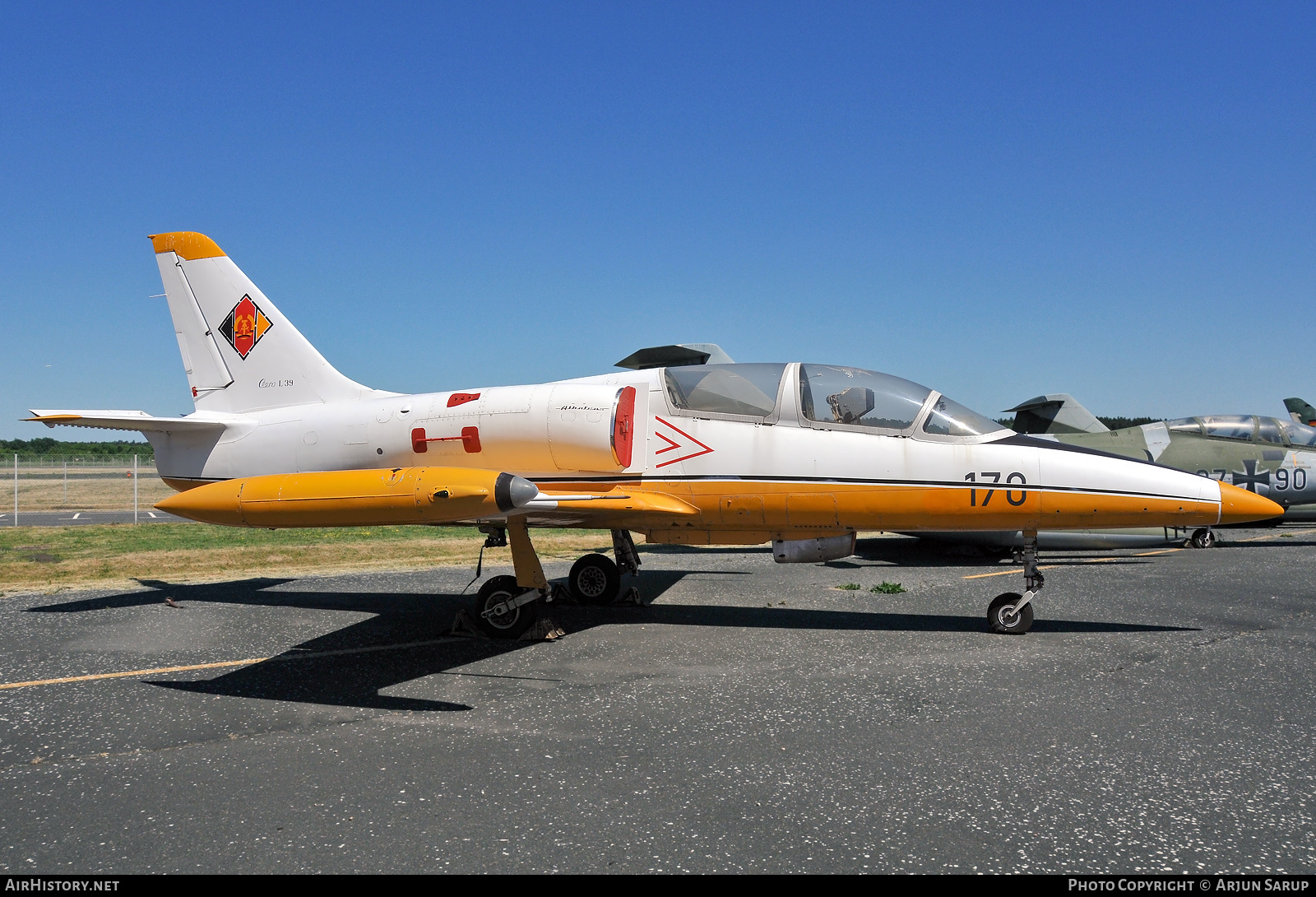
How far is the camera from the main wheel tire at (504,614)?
27.1 ft

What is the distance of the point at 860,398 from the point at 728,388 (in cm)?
135

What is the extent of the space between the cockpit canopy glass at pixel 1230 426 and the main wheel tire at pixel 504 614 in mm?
15267

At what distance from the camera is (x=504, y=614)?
8242 millimetres

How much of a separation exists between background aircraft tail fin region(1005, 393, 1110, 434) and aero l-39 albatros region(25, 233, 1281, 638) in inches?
457

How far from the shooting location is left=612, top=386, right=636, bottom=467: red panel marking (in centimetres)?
845

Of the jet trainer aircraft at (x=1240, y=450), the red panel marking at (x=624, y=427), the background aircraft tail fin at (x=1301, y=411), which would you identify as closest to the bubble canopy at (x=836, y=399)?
the red panel marking at (x=624, y=427)

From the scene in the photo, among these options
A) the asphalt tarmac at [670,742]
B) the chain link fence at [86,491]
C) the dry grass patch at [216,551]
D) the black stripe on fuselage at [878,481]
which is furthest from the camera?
the chain link fence at [86,491]

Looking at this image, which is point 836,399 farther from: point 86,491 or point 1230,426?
point 86,491

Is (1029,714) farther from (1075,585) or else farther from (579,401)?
(1075,585)

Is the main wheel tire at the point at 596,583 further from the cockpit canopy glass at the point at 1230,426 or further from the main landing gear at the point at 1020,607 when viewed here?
the cockpit canopy glass at the point at 1230,426

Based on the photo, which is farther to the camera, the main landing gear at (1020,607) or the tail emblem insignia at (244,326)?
the tail emblem insignia at (244,326)

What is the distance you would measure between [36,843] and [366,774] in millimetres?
1518

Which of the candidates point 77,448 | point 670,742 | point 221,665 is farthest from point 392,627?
point 77,448

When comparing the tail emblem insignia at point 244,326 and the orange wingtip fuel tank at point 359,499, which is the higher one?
the tail emblem insignia at point 244,326
